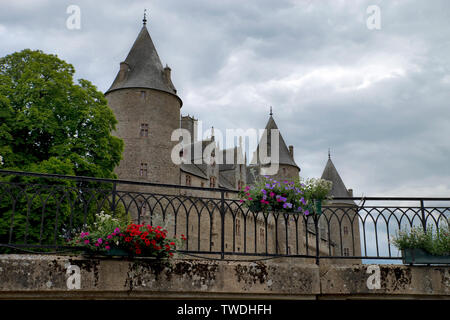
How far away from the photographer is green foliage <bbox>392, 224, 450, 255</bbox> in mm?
6242

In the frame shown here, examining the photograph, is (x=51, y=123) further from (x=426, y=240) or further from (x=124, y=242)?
(x=426, y=240)

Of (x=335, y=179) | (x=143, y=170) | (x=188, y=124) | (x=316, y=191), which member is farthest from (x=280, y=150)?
(x=316, y=191)

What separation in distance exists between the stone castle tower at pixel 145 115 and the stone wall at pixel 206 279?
29.0m

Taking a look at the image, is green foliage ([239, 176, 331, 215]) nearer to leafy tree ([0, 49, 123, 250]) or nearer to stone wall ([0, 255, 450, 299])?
stone wall ([0, 255, 450, 299])

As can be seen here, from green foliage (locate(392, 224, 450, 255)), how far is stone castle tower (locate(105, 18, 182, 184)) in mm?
29078

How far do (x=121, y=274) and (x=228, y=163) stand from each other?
47.1 meters

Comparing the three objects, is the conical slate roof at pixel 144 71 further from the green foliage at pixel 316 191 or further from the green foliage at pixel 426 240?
the green foliage at pixel 426 240

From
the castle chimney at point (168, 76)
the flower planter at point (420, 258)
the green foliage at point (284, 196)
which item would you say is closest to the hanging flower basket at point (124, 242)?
the green foliage at point (284, 196)

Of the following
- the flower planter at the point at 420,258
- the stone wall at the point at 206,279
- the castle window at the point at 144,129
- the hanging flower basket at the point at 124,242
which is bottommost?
the stone wall at the point at 206,279

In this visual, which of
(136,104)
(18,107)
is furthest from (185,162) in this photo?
(18,107)

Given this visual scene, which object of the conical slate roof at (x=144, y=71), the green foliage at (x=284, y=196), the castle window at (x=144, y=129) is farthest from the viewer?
the conical slate roof at (x=144, y=71)

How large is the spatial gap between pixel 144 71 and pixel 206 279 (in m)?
33.6

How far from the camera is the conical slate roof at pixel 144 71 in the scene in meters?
37.0
